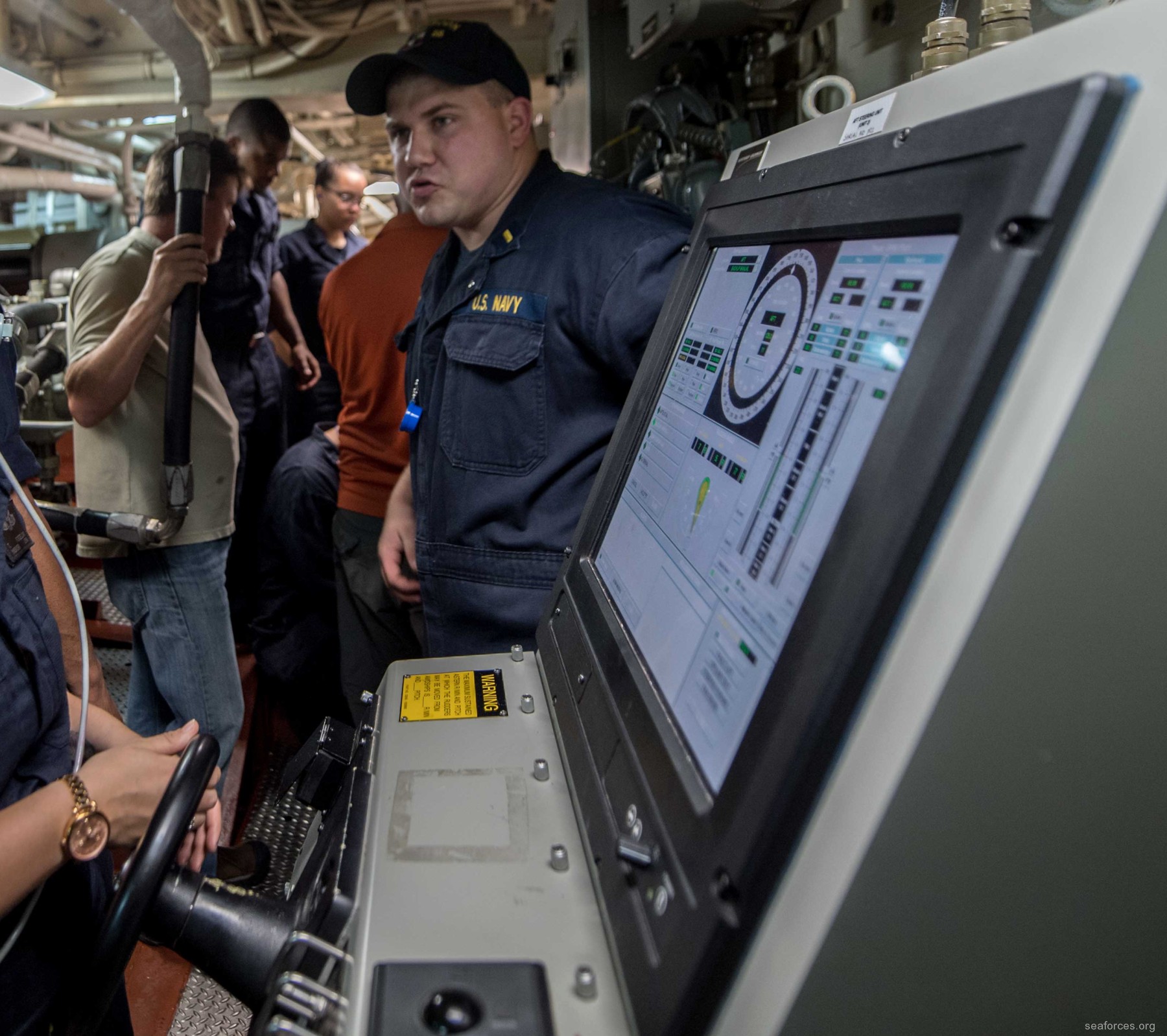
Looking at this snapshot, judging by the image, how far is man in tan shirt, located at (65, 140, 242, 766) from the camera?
1.83 metres

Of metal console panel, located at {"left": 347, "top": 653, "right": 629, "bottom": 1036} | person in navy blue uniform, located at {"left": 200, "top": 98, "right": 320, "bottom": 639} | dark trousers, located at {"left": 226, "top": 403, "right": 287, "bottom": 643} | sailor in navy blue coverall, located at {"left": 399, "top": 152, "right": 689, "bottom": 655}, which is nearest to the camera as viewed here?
metal console panel, located at {"left": 347, "top": 653, "right": 629, "bottom": 1036}

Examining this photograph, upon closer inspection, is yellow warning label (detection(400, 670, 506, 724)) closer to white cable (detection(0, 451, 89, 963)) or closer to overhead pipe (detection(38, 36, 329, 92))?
white cable (detection(0, 451, 89, 963))

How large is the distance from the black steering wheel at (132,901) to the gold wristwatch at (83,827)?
12 centimetres

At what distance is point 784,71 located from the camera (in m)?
1.56

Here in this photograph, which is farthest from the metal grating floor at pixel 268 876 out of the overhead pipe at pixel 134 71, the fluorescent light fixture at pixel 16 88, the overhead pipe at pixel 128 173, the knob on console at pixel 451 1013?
the overhead pipe at pixel 128 173

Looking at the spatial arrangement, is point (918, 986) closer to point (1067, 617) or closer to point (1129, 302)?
point (1067, 617)

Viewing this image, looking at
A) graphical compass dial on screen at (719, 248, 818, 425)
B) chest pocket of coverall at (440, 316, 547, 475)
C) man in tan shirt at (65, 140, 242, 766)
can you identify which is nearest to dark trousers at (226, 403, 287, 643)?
man in tan shirt at (65, 140, 242, 766)

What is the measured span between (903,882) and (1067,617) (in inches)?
5.9

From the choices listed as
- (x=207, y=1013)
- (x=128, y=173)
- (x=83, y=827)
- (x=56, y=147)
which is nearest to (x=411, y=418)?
(x=83, y=827)

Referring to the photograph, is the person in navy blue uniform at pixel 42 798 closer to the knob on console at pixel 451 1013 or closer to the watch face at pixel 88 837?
the watch face at pixel 88 837

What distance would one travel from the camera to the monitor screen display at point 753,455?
486mm

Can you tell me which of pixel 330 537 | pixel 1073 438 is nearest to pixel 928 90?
pixel 1073 438

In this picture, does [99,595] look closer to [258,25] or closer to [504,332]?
[258,25]
